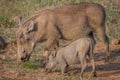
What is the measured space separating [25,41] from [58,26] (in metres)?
0.87

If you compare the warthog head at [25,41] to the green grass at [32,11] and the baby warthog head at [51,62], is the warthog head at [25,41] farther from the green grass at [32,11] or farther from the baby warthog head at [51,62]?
the green grass at [32,11]

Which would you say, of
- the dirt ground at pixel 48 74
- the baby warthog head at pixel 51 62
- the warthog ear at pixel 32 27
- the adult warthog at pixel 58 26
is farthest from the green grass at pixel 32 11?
the baby warthog head at pixel 51 62

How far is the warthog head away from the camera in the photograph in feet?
35.8

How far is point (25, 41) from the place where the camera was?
11.0 meters

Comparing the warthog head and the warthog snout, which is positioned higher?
the warthog head

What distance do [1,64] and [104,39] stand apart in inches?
105

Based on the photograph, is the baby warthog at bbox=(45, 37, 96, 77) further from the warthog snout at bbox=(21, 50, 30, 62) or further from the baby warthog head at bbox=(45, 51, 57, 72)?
the warthog snout at bbox=(21, 50, 30, 62)

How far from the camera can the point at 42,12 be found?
11.2m

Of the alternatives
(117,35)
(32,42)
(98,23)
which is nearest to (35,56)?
(32,42)

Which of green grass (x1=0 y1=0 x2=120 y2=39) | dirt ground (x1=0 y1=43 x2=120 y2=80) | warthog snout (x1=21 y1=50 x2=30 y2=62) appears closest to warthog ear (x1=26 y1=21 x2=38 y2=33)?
warthog snout (x1=21 y1=50 x2=30 y2=62)

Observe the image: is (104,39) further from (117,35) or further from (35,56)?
(117,35)

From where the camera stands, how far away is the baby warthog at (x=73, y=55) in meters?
9.67

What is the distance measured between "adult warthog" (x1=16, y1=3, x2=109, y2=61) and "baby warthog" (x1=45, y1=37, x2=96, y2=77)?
58cm

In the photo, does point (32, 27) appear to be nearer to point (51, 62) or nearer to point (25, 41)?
point (25, 41)
